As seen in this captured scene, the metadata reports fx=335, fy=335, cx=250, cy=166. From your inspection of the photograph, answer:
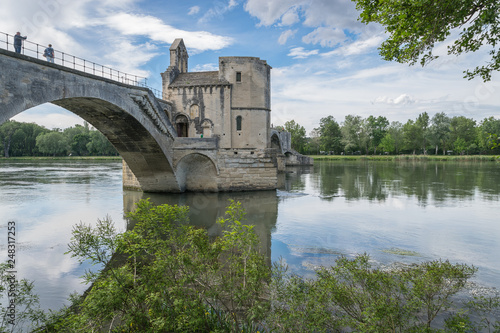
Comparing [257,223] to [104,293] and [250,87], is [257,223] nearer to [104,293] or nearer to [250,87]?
[104,293]

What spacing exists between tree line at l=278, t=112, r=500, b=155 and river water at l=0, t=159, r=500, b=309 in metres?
54.3

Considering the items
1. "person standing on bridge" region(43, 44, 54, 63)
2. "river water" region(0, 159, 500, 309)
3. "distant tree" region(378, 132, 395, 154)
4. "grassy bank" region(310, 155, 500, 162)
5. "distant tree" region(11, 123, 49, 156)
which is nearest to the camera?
"river water" region(0, 159, 500, 309)

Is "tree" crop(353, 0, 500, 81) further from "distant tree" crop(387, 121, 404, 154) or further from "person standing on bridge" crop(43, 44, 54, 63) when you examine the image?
"distant tree" crop(387, 121, 404, 154)

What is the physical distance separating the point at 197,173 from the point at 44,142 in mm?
72861

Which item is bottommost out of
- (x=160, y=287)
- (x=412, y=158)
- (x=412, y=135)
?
(x=160, y=287)

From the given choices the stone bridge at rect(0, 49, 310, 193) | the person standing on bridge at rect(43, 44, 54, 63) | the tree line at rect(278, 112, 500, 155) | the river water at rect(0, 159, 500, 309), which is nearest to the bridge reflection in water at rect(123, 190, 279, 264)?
the river water at rect(0, 159, 500, 309)

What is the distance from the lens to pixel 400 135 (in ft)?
297

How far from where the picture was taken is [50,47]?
12922 mm

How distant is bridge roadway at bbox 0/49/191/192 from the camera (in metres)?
11.3

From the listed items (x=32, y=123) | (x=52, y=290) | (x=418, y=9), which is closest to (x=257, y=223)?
(x=52, y=290)

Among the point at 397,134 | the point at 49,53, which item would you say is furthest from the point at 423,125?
the point at 49,53

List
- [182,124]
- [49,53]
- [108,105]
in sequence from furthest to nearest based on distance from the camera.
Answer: [182,124] → [108,105] → [49,53]

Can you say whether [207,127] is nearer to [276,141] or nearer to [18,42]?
[18,42]

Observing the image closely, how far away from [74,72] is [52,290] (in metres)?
9.23
